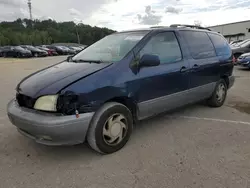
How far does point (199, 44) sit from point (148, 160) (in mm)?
2577

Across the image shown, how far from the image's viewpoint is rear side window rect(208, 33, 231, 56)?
199 inches

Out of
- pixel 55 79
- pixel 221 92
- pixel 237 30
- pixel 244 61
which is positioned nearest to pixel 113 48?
pixel 55 79

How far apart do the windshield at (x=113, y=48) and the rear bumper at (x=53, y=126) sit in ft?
3.40

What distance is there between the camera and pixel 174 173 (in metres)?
2.79

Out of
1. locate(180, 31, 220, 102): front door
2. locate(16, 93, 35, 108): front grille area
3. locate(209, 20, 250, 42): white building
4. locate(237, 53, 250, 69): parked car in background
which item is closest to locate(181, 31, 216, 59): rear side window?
locate(180, 31, 220, 102): front door

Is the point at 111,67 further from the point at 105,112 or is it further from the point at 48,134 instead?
the point at 48,134

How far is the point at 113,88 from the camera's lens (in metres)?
3.14

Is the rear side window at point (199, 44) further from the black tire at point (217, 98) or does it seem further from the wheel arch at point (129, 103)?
the wheel arch at point (129, 103)

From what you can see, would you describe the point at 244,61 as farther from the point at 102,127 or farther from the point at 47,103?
the point at 47,103

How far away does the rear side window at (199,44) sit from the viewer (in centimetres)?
437

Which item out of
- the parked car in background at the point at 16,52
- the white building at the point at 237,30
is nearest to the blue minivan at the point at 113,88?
the parked car in background at the point at 16,52

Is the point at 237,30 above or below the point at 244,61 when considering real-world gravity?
above

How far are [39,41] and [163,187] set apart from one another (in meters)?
76.1

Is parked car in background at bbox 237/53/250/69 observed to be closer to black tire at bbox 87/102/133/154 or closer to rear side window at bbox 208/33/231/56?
rear side window at bbox 208/33/231/56
